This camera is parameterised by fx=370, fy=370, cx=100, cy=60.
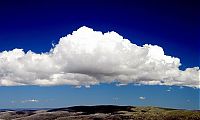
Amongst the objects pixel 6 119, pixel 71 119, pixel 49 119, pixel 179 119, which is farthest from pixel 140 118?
pixel 6 119

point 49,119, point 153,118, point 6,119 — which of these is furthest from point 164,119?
point 6,119

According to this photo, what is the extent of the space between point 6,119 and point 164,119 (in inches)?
2442

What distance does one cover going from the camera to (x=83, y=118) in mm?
119188

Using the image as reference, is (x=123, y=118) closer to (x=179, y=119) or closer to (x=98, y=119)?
(x=98, y=119)

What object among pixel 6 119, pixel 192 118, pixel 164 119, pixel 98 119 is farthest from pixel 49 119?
pixel 192 118

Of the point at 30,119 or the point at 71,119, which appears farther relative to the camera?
the point at 30,119

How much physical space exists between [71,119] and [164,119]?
28.4 m

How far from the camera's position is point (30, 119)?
123688 millimetres

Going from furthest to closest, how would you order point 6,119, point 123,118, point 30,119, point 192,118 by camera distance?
point 6,119, point 30,119, point 123,118, point 192,118

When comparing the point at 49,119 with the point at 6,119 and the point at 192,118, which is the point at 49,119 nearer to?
the point at 6,119

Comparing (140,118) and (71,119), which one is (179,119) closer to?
(140,118)

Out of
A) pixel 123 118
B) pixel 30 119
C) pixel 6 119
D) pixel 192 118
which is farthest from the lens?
pixel 6 119

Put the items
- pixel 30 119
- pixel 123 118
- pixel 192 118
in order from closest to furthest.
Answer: pixel 192 118 < pixel 123 118 < pixel 30 119

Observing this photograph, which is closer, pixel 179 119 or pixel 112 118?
pixel 179 119
